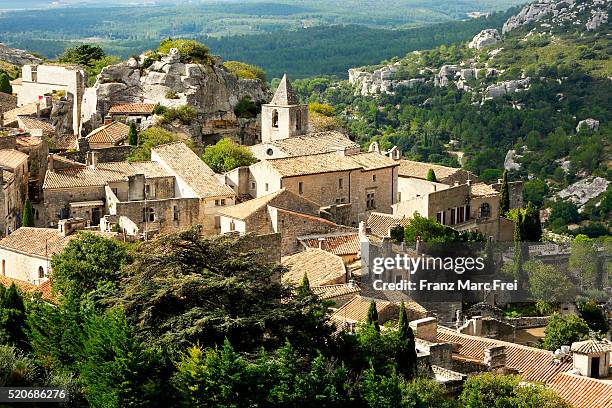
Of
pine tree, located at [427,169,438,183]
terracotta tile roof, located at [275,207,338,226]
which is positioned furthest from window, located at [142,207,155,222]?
pine tree, located at [427,169,438,183]

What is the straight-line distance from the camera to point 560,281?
1649 inches

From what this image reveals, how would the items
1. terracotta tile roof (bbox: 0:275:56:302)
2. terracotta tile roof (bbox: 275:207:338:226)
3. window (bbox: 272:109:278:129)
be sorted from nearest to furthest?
terracotta tile roof (bbox: 0:275:56:302) < terracotta tile roof (bbox: 275:207:338:226) < window (bbox: 272:109:278:129)

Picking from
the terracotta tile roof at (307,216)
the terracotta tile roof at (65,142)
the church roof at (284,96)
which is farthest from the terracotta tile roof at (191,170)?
the church roof at (284,96)

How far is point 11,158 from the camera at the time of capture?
1674 inches

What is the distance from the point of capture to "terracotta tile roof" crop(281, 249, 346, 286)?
3522cm

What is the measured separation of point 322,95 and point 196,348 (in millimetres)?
152267

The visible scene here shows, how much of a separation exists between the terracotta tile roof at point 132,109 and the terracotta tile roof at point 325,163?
35.5ft

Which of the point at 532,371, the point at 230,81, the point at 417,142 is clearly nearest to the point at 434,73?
the point at 417,142

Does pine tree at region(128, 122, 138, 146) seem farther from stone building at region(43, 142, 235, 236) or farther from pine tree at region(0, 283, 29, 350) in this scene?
pine tree at region(0, 283, 29, 350)

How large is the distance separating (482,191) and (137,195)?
1518cm

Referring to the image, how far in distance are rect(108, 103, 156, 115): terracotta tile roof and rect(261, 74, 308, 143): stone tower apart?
504 cm

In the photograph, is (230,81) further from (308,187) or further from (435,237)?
(435,237)

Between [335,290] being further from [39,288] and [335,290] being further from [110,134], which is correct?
[110,134]

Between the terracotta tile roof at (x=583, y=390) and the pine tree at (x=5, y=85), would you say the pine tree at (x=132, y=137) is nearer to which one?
the pine tree at (x=5, y=85)
